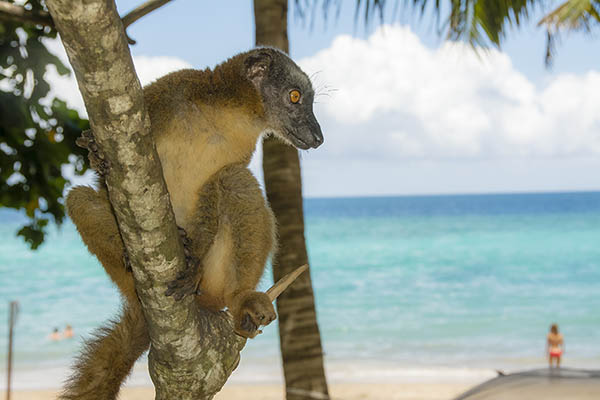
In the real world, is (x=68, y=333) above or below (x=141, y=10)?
below

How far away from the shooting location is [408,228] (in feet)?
189

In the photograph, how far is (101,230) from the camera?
3016mm

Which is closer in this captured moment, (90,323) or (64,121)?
(64,121)

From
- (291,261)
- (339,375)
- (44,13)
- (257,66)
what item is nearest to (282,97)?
(257,66)

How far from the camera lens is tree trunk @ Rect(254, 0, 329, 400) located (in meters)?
5.36

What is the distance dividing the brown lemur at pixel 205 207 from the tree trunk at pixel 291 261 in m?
2.04

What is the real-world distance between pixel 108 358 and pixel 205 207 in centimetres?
84

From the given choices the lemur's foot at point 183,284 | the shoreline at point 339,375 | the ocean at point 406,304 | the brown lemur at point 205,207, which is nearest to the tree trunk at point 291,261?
the ocean at point 406,304

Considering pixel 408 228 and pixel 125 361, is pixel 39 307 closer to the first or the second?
pixel 125 361

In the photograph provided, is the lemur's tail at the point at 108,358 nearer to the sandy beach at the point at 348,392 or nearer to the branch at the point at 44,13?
the branch at the point at 44,13

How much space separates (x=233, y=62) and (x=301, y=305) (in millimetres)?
2600

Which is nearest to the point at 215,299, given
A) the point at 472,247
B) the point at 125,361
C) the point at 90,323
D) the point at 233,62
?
the point at 125,361

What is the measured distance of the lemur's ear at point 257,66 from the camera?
134 inches

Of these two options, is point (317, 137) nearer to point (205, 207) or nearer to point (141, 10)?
point (205, 207)
